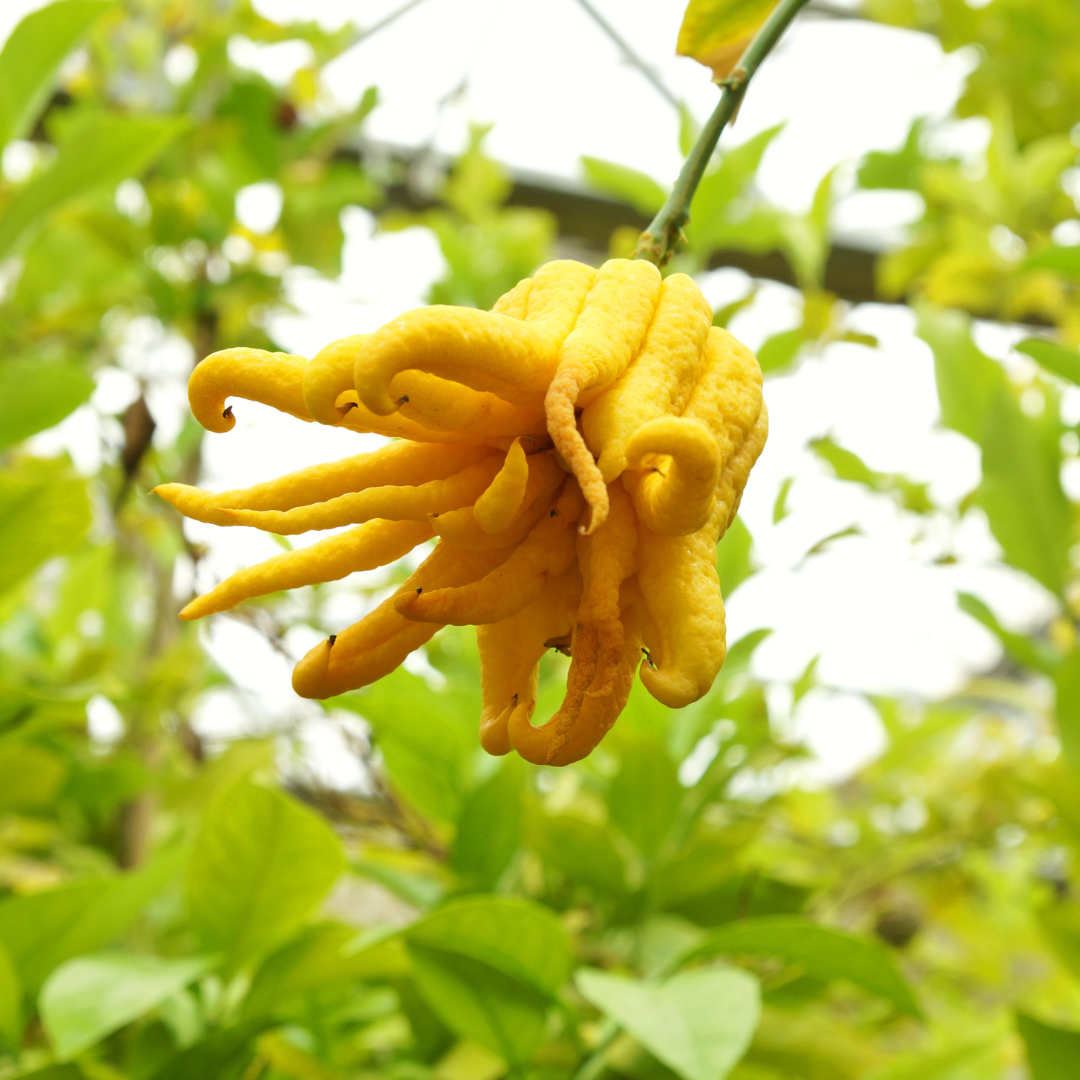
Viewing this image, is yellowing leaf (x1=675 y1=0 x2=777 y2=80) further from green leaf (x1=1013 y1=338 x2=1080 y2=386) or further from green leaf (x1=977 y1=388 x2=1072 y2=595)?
green leaf (x1=977 y1=388 x2=1072 y2=595)

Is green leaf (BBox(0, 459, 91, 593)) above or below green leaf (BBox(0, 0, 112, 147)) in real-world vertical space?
below

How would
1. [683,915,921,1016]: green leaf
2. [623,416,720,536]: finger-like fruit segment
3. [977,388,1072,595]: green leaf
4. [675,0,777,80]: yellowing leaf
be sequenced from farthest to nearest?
[977,388,1072,595]: green leaf → [683,915,921,1016]: green leaf → [675,0,777,80]: yellowing leaf → [623,416,720,536]: finger-like fruit segment

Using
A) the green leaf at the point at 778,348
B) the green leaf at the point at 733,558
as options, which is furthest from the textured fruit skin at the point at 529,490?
the green leaf at the point at 778,348

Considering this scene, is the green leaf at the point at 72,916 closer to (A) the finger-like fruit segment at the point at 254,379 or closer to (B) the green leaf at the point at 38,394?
(B) the green leaf at the point at 38,394

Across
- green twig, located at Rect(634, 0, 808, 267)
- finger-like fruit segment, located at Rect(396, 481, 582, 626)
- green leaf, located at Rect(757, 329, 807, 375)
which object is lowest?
green leaf, located at Rect(757, 329, 807, 375)

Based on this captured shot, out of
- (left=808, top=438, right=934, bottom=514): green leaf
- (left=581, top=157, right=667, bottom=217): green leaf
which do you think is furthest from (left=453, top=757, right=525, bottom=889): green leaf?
(left=581, top=157, right=667, bottom=217): green leaf

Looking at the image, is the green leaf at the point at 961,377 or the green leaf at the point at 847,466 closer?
the green leaf at the point at 961,377

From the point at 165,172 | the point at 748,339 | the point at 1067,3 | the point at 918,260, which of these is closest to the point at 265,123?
the point at 165,172

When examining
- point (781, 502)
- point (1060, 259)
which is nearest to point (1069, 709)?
point (781, 502)
